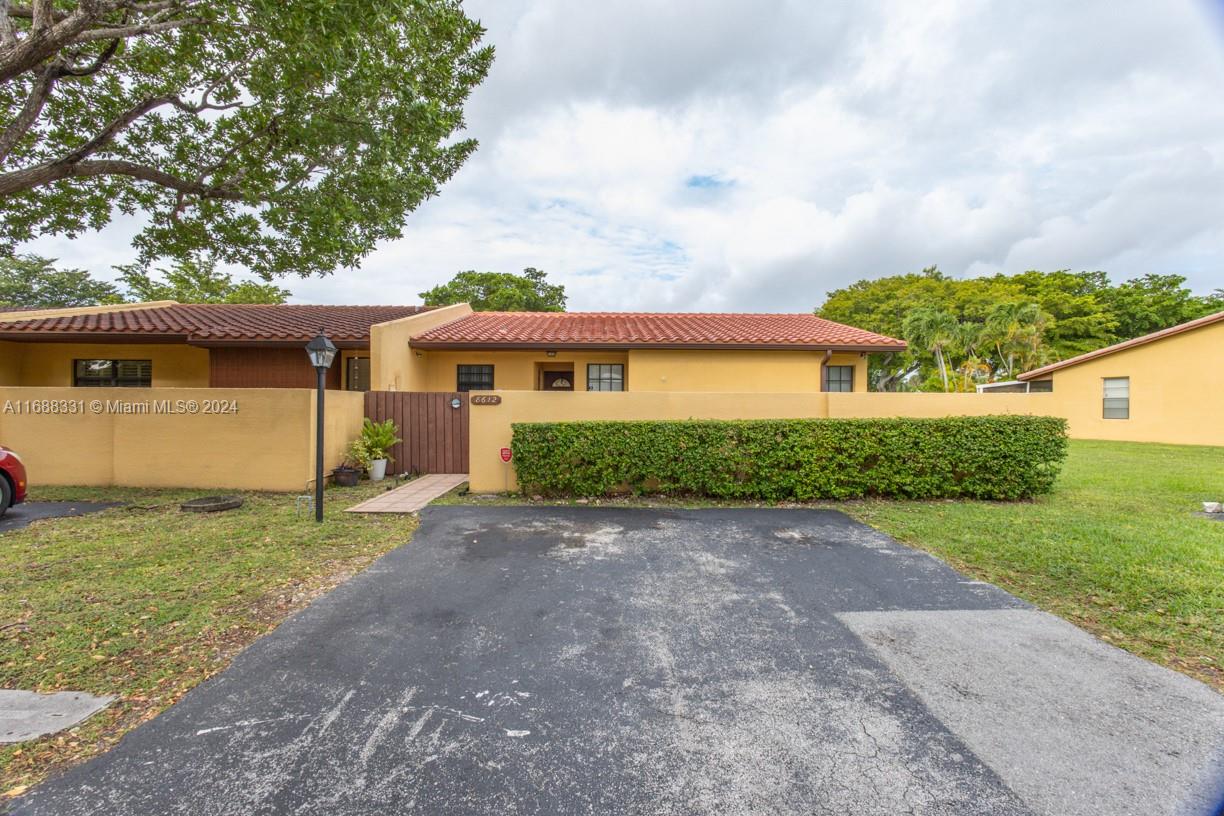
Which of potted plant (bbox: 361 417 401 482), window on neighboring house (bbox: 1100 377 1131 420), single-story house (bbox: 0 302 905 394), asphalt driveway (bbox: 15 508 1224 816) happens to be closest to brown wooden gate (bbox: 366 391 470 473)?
potted plant (bbox: 361 417 401 482)

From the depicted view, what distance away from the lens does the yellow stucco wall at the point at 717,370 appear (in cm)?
1148

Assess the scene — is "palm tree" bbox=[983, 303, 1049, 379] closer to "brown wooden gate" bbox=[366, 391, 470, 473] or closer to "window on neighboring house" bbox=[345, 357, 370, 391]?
"brown wooden gate" bbox=[366, 391, 470, 473]

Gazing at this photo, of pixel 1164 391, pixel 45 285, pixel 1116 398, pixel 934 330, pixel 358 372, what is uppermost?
pixel 45 285

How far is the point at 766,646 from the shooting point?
3062mm

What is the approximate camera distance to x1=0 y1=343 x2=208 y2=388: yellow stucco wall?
1188 cm

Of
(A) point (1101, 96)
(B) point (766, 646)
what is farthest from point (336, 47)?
(A) point (1101, 96)

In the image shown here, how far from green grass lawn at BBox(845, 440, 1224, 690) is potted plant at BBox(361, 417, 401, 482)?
8410 mm

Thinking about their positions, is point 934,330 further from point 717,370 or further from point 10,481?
point 10,481

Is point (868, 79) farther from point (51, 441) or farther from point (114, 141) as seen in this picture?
point (51, 441)

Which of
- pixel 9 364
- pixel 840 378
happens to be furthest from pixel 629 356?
pixel 9 364

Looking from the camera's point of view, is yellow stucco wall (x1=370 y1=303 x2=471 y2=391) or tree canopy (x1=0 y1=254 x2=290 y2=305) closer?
yellow stucco wall (x1=370 y1=303 x2=471 y2=391)

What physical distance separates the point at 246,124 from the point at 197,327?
5.64 m

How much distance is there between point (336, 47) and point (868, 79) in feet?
33.0

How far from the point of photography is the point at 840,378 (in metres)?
12.3
